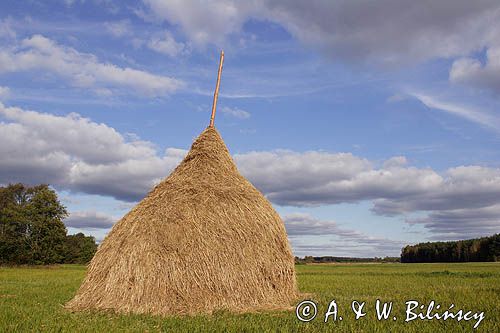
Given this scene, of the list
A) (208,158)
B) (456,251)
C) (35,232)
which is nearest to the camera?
(208,158)

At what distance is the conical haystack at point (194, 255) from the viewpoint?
1310cm

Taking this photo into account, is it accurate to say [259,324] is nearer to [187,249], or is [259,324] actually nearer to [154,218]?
[187,249]

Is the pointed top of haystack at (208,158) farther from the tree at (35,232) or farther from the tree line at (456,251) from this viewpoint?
the tree line at (456,251)

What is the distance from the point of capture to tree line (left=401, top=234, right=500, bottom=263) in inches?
3989

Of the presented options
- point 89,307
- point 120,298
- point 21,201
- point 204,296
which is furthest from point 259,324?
point 21,201

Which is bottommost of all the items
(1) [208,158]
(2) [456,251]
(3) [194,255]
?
(3) [194,255]

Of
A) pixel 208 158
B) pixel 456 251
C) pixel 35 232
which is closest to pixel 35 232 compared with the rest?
pixel 35 232

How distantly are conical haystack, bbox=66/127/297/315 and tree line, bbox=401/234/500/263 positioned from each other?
9543 cm

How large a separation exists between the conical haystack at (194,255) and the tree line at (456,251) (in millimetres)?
95427

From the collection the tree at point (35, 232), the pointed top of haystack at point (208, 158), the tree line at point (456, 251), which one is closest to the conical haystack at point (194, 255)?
the pointed top of haystack at point (208, 158)

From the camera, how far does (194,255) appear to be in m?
13.4

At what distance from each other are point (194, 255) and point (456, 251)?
11467 centimetres

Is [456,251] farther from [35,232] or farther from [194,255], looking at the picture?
[194,255]

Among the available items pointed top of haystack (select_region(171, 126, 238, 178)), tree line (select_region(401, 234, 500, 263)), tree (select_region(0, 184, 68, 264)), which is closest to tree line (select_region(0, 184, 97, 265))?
tree (select_region(0, 184, 68, 264))
